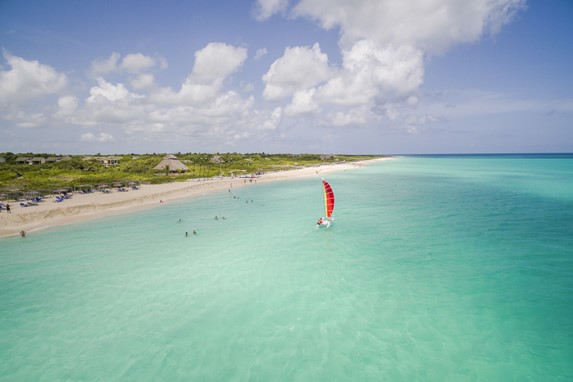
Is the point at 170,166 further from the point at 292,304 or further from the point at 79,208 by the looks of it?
the point at 292,304

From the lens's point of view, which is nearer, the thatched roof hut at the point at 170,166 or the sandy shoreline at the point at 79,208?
the sandy shoreline at the point at 79,208

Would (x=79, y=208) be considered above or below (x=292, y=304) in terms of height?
above

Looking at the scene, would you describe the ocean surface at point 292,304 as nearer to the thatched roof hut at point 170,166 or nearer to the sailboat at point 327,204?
the sailboat at point 327,204

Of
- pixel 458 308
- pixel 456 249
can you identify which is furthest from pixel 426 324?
pixel 456 249

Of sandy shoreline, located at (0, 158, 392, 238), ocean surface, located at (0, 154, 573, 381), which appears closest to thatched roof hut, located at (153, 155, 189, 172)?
sandy shoreline, located at (0, 158, 392, 238)

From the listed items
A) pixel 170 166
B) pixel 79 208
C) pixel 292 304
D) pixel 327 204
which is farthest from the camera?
pixel 170 166

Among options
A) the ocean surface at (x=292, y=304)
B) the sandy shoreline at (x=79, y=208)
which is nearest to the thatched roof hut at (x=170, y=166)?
the sandy shoreline at (x=79, y=208)

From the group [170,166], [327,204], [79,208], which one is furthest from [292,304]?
[170,166]

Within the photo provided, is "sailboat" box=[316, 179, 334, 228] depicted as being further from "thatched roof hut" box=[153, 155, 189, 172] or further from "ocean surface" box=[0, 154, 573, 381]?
"thatched roof hut" box=[153, 155, 189, 172]

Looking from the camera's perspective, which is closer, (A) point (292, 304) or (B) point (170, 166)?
(A) point (292, 304)
